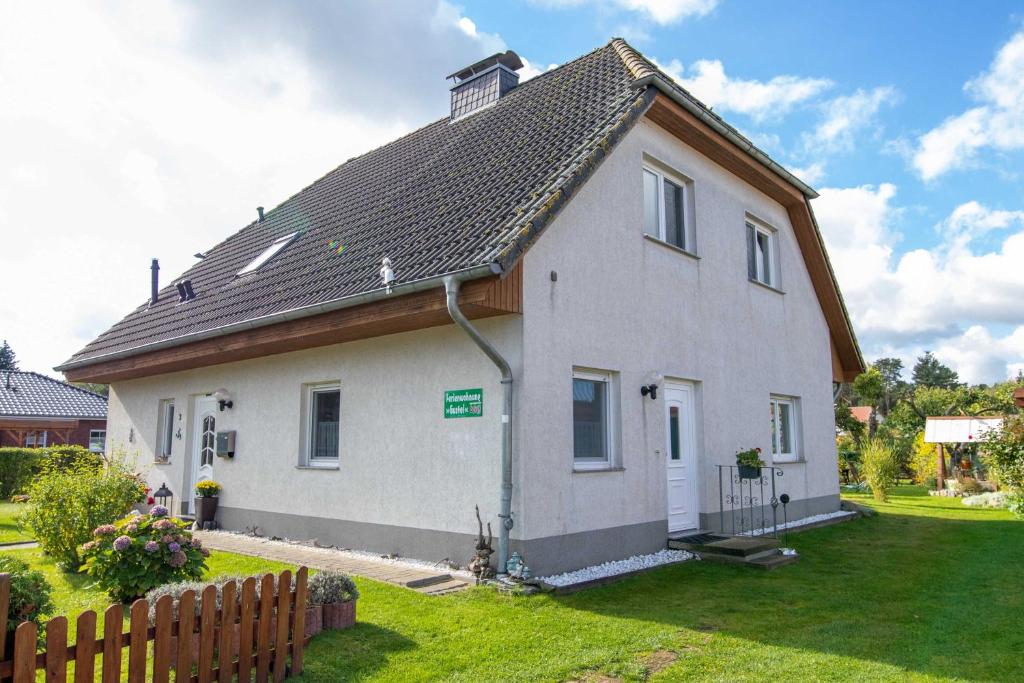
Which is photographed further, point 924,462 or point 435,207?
point 924,462

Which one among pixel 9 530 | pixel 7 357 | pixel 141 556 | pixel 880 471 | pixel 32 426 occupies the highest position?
pixel 7 357

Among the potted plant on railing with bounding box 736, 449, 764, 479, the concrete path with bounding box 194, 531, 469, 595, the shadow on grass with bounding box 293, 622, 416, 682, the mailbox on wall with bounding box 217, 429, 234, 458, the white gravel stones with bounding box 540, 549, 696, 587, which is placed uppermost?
the mailbox on wall with bounding box 217, 429, 234, 458

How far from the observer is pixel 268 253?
510 inches

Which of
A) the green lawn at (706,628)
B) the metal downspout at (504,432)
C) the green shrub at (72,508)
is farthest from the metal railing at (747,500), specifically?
the green shrub at (72,508)

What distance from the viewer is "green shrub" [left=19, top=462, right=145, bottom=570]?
8.34 m

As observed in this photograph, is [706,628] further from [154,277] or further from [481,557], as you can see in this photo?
[154,277]

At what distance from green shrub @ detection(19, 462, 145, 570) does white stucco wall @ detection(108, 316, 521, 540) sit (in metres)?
2.36

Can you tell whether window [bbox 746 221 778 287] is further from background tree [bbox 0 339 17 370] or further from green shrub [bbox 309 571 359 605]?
background tree [bbox 0 339 17 370]

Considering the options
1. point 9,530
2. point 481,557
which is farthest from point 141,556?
point 9,530

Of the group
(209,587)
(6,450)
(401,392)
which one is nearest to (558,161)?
(401,392)

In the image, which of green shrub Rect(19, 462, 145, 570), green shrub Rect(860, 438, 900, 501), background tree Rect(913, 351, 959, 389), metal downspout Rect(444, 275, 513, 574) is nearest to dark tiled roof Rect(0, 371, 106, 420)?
green shrub Rect(19, 462, 145, 570)

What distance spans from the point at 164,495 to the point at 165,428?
1605 millimetres

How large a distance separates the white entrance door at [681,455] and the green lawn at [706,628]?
117 centimetres

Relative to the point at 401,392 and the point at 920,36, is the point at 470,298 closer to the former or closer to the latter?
the point at 401,392
